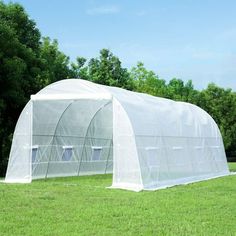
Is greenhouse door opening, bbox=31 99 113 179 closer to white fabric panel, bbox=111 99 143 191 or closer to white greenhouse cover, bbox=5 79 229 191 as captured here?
white greenhouse cover, bbox=5 79 229 191

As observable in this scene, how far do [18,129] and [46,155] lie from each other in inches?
82.1

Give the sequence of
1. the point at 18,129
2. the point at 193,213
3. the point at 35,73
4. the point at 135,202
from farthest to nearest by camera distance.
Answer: the point at 35,73 < the point at 18,129 < the point at 135,202 < the point at 193,213

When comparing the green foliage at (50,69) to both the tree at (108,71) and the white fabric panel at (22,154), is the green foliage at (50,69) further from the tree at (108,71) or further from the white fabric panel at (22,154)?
the tree at (108,71)

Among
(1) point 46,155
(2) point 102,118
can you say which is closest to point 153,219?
(1) point 46,155

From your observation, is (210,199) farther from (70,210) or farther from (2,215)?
(2,215)

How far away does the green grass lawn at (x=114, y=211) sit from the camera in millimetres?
7762

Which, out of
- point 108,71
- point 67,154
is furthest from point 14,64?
point 108,71

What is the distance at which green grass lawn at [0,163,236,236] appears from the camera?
776 cm

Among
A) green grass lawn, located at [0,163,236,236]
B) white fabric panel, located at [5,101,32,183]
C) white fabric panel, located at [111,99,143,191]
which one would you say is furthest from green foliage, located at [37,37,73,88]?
green grass lawn, located at [0,163,236,236]

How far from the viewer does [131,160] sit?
45.1 feet

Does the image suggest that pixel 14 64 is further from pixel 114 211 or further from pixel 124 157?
pixel 114 211

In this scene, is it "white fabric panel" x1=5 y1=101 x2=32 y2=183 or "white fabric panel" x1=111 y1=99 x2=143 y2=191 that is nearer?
"white fabric panel" x1=111 y1=99 x2=143 y2=191

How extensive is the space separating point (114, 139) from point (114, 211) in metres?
4.78

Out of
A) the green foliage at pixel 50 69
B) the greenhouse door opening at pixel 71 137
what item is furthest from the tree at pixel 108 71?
the greenhouse door opening at pixel 71 137
